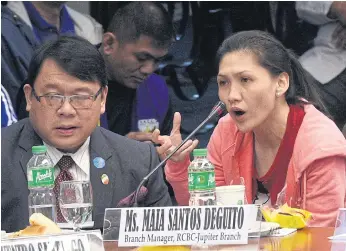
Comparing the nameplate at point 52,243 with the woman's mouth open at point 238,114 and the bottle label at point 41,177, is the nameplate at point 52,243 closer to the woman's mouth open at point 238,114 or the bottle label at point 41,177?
the bottle label at point 41,177

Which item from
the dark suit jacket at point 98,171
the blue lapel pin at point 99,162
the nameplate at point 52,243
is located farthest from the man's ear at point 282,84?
the nameplate at point 52,243

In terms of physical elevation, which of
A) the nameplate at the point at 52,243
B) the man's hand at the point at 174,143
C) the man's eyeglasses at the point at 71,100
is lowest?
the nameplate at the point at 52,243

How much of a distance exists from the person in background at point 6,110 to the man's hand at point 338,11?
5.75 feet

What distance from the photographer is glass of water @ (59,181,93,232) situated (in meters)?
3.14

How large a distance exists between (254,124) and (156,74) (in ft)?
5.60

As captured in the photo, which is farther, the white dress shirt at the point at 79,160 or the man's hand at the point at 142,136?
Answer: the man's hand at the point at 142,136

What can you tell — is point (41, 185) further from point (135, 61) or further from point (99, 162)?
point (135, 61)

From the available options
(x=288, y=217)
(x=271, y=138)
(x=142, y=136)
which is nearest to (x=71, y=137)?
(x=271, y=138)

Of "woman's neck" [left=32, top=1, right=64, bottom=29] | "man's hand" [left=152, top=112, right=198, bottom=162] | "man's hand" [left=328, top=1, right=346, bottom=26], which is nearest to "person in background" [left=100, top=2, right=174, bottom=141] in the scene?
"woman's neck" [left=32, top=1, right=64, bottom=29]

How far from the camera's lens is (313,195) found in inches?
140

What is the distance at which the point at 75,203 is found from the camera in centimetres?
315

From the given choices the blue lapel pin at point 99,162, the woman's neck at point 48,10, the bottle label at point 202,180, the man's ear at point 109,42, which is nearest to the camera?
the bottle label at point 202,180

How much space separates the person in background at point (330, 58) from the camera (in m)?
5.27

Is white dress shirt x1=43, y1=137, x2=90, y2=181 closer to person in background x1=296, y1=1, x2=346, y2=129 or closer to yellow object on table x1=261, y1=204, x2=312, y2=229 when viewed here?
yellow object on table x1=261, y1=204, x2=312, y2=229
